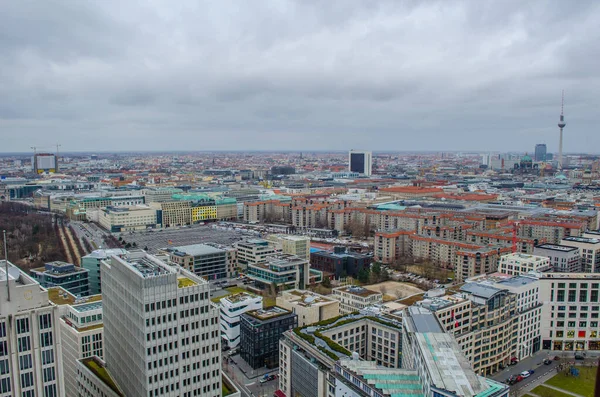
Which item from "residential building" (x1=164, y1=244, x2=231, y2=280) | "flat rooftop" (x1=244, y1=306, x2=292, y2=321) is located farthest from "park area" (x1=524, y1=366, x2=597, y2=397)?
"residential building" (x1=164, y1=244, x2=231, y2=280)

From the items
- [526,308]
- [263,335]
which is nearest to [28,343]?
[263,335]

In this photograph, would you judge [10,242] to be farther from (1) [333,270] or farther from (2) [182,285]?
(2) [182,285]

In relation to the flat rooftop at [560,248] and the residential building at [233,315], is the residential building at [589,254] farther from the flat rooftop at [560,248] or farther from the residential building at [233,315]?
the residential building at [233,315]

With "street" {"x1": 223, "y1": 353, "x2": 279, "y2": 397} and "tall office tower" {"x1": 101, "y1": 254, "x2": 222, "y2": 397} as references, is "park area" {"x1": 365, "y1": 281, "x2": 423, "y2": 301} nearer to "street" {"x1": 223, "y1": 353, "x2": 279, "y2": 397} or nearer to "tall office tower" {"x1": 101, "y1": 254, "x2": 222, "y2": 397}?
"street" {"x1": 223, "y1": 353, "x2": 279, "y2": 397}

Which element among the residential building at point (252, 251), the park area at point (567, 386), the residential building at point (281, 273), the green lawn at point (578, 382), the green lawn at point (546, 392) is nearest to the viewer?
the green lawn at point (546, 392)

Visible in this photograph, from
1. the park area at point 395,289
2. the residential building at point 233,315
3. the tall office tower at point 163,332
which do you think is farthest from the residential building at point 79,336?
the park area at point 395,289

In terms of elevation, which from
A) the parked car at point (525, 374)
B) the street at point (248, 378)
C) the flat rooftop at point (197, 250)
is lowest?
the street at point (248, 378)

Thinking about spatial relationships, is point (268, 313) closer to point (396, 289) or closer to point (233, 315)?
point (233, 315)
